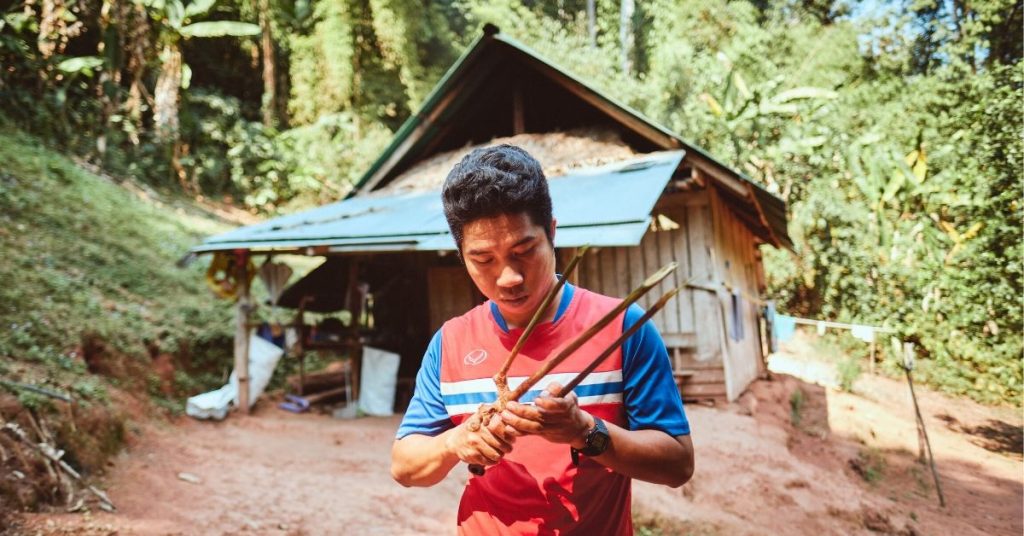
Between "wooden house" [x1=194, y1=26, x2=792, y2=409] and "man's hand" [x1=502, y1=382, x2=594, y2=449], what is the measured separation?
3.83 m

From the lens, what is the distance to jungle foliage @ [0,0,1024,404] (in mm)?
5379

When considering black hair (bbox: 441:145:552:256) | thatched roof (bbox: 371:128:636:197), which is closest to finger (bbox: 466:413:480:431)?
black hair (bbox: 441:145:552:256)

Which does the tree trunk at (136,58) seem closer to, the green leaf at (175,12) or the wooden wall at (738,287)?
the green leaf at (175,12)

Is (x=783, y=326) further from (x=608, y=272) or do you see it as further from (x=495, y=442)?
(x=495, y=442)

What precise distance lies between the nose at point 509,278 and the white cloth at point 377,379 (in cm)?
709

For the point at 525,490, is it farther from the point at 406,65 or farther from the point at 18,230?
the point at 406,65

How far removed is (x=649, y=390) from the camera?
1.27 m

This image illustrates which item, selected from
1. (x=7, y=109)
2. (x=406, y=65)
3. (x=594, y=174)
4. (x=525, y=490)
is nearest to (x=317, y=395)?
(x=594, y=174)

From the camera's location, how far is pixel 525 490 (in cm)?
132

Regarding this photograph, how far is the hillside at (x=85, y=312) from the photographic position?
179 inches

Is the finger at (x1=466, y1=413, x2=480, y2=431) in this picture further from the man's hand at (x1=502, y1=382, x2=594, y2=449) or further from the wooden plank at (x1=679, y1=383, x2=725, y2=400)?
the wooden plank at (x1=679, y1=383, x2=725, y2=400)

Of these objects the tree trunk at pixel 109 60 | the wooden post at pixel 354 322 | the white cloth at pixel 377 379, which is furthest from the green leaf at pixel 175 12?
the white cloth at pixel 377 379

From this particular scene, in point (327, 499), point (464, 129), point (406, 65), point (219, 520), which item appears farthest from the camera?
point (406, 65)

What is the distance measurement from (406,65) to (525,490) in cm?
1997
